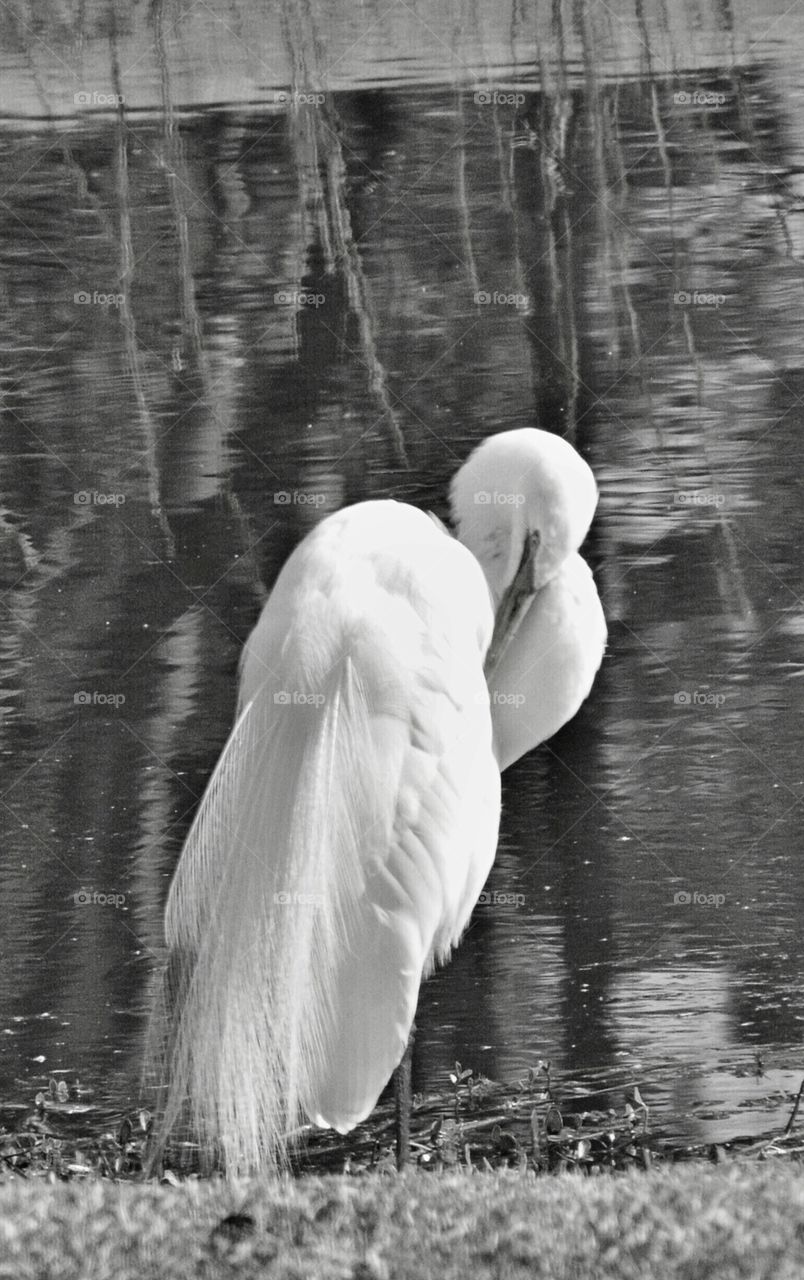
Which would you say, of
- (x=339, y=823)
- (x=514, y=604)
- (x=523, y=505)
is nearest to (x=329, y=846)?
(x=339, y=823)

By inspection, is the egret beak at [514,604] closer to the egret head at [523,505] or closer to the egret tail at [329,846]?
the egret head at [523,505]

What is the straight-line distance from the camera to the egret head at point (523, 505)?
2.90m

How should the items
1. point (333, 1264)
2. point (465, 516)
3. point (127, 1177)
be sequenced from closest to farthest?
point (333, 1264) < point (465, 516) < point (127, 1177)

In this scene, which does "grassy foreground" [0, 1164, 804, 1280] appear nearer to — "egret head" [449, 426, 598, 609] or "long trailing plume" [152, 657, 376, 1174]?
"long trailing plume" [152, 657, 376, 1174]

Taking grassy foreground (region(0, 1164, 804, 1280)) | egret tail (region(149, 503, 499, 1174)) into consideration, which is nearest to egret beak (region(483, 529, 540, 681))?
egret tail (region(149, 503, 499, 1174))

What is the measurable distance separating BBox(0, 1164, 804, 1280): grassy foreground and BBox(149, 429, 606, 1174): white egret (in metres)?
0.19

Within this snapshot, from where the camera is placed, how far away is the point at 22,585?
11.4 ft

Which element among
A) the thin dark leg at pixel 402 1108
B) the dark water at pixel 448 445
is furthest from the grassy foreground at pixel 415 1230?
the dark water at pixel 448 445

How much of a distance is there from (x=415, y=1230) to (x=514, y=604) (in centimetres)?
139

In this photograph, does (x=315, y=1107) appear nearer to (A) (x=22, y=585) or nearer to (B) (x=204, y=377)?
(A) (x=22, y=585)

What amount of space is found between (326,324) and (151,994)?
1933mm

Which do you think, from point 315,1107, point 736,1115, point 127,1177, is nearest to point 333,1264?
point 315,1107

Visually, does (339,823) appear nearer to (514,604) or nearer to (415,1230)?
(514,604)

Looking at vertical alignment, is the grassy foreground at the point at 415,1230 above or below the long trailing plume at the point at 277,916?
below
